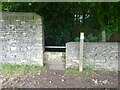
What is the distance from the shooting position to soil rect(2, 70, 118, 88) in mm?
6023

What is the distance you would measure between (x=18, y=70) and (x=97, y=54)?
257 centimetres

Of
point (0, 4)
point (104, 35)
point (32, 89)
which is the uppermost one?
point (0, 4)

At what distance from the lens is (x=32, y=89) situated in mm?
5836

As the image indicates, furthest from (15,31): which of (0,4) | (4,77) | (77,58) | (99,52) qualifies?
(99,52)

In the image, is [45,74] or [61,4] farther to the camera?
[61,4]

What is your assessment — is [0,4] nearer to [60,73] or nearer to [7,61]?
A: [7,61]

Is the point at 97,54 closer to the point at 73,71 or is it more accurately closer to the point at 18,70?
the point at 73,71

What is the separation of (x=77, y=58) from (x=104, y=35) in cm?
160

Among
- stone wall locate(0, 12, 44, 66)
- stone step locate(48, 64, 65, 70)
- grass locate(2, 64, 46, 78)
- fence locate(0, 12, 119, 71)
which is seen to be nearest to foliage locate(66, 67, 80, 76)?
fence locate(0, 12, 119, 71)

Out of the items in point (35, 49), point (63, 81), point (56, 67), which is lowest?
point (63, 81)

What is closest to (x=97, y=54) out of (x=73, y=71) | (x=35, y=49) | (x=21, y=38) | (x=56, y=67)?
(x=73, y=71)

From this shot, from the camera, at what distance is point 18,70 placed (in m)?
7.33

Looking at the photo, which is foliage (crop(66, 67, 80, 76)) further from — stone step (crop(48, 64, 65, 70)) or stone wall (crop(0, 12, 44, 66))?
stone wall (crop(0, 12, 44, 66))

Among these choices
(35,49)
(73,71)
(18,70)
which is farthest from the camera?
(35,49)
